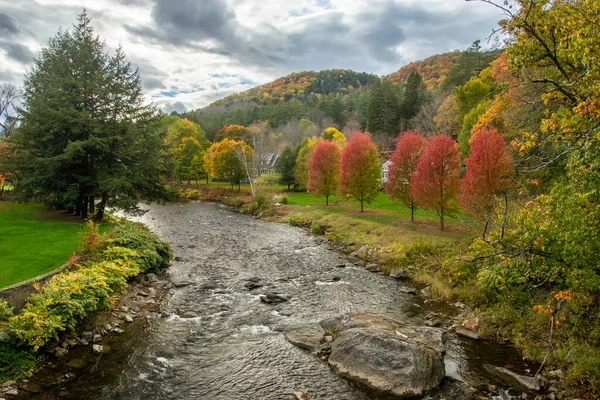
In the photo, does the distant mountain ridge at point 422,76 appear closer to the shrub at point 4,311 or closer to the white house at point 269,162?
the white house at point 269,162

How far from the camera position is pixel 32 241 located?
18125 mm

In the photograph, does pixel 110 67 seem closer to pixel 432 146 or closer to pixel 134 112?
pixel 134 112

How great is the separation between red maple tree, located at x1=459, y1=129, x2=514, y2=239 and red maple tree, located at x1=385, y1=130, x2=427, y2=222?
8350 millimetres

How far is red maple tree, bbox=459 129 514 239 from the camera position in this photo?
1981 centimetres

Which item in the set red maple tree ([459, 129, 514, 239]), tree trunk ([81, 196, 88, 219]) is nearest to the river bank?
red maple tree ([459, 129, 514, 239])

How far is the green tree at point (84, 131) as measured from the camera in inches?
966

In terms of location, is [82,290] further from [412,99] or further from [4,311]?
[412,99]

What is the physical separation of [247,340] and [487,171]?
16755mm

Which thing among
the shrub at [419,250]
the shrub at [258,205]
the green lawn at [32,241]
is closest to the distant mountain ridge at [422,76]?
the shrub at [258,205]

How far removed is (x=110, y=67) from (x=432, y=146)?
A: 26.3m

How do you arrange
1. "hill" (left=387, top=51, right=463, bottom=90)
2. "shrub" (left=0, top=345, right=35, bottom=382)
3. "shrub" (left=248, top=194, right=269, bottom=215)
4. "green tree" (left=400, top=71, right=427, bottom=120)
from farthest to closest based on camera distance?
"hill" (left=387, top=51, right=463, bottom=90) < "green tree" (left=400, top=71, right=427, bottom=120) < "shrub" (left=248, top=194, right=269, bottom=215) < "shrub" (left=0, top=345, right=35, bottom=382)

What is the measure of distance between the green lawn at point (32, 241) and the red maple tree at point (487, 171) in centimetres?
2200

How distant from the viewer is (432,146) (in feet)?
81.0

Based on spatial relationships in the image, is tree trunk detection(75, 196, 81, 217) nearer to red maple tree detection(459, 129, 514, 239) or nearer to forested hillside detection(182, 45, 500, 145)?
red maple tree detection(459, 129, 514, 239)
